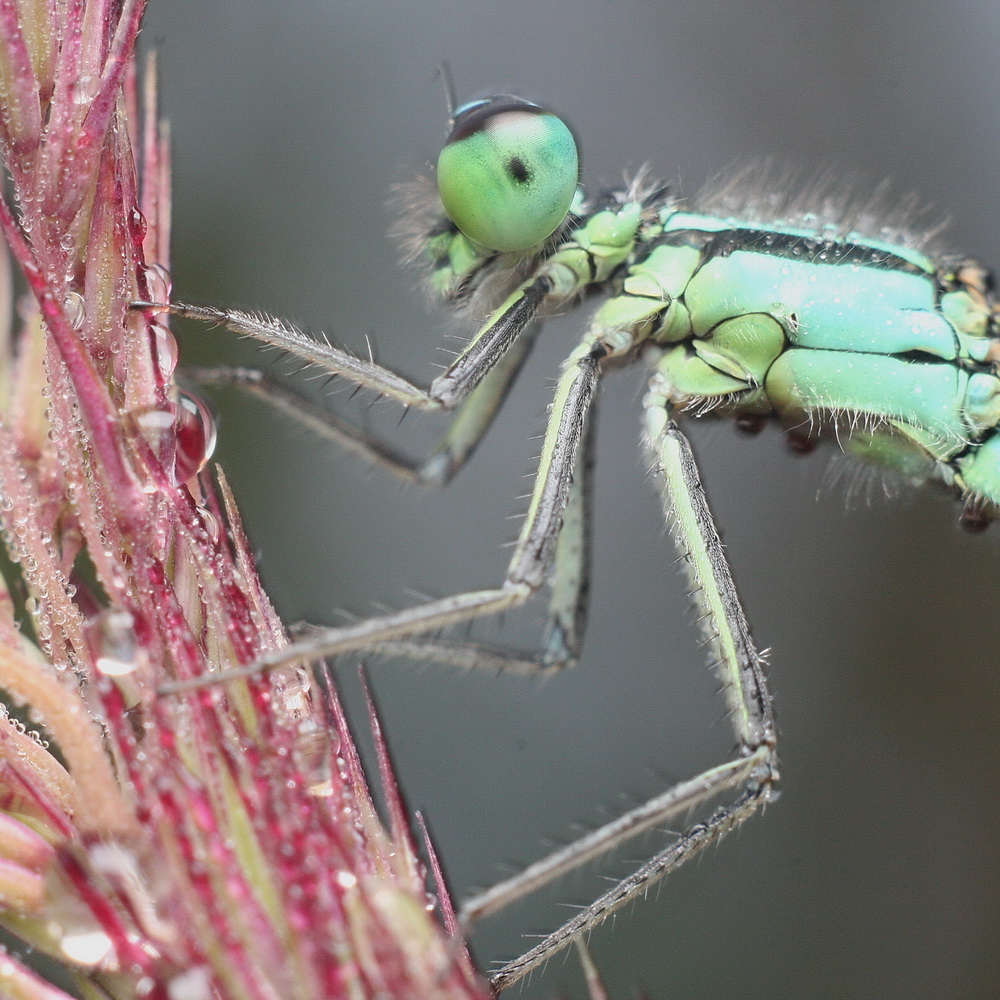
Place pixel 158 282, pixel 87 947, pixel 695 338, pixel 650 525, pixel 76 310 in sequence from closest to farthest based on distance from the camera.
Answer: pixel 87 947 → pixel 76 310 → pixel 158 282 → pixel 695 338 → pixel 650 525

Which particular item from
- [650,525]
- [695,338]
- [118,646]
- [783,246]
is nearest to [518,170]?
[695,338]

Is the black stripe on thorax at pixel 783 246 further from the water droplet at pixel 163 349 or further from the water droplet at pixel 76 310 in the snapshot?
the water droplet at pixel 76 310

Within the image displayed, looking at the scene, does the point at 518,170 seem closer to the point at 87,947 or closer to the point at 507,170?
the point at 507,170

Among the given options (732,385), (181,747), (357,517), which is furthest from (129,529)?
(357,517)

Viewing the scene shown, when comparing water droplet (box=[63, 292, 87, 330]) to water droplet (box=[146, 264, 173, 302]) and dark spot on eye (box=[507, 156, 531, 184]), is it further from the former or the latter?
dark spot on eye (box=[507, 156, 531, 184])

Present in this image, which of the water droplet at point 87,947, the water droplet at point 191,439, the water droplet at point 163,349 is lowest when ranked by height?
the water droplet at point 87,947

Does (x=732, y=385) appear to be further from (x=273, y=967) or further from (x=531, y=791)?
(x=531, y=791)

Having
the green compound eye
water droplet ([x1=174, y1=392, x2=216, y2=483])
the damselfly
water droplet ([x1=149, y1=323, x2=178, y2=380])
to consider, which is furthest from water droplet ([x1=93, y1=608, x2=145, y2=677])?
the green compound eye

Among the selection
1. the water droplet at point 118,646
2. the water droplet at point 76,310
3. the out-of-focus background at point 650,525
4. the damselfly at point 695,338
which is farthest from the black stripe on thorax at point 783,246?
the water droplet at point 118,646
